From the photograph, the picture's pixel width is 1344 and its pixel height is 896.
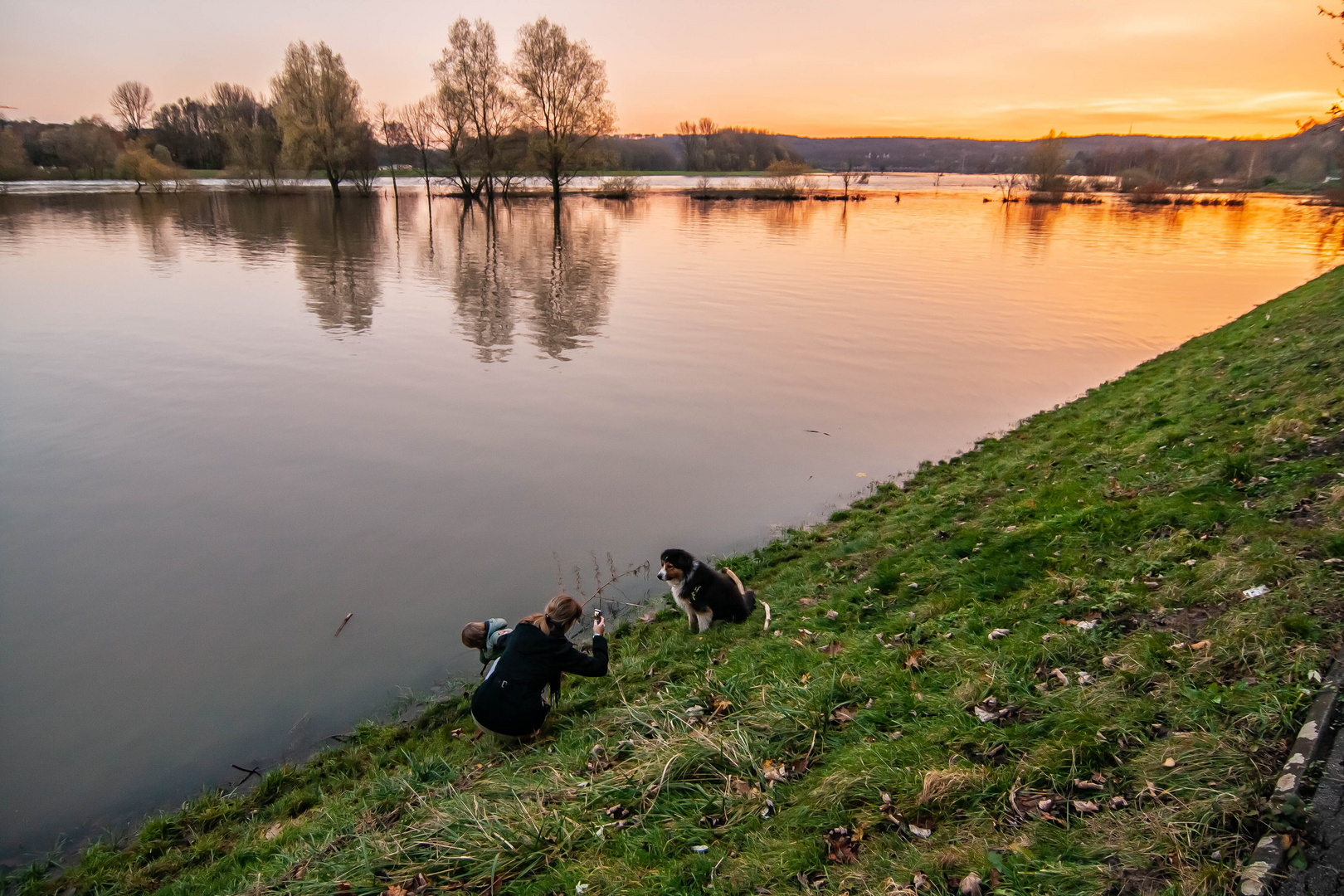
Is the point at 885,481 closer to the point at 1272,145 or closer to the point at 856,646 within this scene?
the point at 856,646

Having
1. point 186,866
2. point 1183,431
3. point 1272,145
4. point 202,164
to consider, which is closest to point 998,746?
point 186,866

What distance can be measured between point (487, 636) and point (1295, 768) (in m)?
5.75

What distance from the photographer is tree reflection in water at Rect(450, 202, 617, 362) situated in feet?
69.8

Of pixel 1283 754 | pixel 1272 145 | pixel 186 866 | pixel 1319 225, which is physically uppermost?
pixel 1272 145

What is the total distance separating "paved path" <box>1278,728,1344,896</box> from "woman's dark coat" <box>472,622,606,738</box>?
4.53 metres

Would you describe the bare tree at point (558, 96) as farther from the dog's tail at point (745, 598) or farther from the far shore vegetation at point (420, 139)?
the dog's tail at point (745, 598)

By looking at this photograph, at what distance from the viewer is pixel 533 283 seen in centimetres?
2912

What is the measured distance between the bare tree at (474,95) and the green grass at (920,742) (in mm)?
75948

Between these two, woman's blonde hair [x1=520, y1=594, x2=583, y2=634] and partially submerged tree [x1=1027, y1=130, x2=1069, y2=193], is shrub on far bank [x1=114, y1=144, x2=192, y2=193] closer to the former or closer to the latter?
woman's blonde hair [x1=520, y1=594, x2=583, y2=634]

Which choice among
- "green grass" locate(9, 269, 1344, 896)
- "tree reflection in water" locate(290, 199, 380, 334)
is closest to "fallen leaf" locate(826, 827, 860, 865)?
"green grass" locate(9, 269, 1344, 896)

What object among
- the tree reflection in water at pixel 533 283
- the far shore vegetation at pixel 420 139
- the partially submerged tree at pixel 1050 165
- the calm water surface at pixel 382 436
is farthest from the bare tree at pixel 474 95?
the partially submerged tree at pixel 1050 165

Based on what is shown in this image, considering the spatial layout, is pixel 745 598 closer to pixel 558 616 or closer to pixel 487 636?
pixel 558 616

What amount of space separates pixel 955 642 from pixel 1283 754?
244 centimetres

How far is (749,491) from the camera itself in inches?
457
